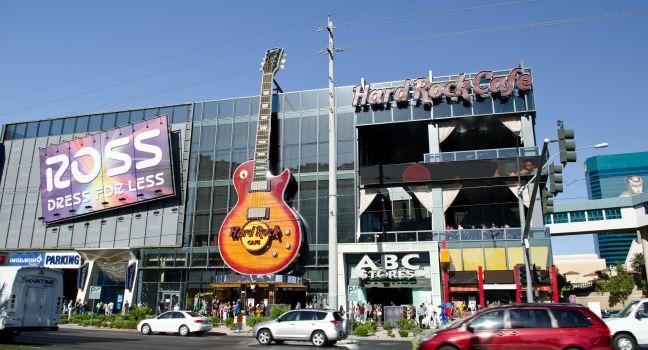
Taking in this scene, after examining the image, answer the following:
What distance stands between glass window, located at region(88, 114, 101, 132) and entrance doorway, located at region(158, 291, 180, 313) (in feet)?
55.2

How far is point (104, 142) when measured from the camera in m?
42.4

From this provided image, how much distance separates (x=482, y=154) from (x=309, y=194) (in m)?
12.8

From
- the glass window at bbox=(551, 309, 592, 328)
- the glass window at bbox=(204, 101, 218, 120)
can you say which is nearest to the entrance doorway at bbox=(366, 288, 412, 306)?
the glass window at bbox=(204, 101, 218, 120)

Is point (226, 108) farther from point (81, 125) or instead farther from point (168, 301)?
point (168, 301)

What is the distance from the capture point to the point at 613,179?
18138 cm

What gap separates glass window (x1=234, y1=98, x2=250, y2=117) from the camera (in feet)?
133

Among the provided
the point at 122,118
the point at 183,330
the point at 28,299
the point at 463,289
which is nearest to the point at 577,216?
the point at 463,289

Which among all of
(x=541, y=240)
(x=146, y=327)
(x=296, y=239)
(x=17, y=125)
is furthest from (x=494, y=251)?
(x=17, y=125)

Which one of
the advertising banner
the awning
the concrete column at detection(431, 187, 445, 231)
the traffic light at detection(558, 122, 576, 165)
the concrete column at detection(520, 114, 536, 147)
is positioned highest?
the concrete column at detection(520, 114, 536, 147)

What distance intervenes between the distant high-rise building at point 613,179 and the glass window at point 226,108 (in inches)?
6426

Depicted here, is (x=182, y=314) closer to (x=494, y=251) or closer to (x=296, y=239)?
(x=296, y=239)

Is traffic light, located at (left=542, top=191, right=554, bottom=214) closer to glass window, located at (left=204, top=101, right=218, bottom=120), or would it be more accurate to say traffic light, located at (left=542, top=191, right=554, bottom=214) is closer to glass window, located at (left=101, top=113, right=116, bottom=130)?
glass window, located at (left=204, top=101, right=218, bottom=120)

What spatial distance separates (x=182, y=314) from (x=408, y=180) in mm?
17489

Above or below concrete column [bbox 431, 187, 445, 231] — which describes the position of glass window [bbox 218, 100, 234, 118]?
above
